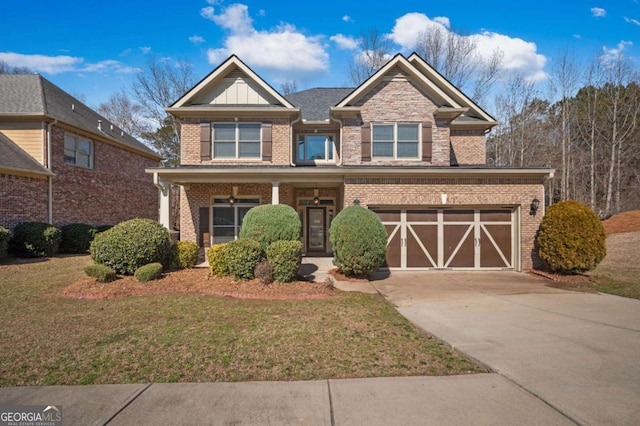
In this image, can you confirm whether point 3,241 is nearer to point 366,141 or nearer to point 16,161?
point 16,161

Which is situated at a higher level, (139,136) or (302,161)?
(139,136)

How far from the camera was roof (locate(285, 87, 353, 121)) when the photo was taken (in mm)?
15250

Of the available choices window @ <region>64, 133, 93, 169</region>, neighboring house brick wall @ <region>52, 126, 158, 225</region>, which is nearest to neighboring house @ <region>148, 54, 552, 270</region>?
neighboring house brick wall @ <region>52, 126, 158, 225</region>

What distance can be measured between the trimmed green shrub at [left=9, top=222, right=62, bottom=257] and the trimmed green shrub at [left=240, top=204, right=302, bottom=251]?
31.7ft

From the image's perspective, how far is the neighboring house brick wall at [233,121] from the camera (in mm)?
13633

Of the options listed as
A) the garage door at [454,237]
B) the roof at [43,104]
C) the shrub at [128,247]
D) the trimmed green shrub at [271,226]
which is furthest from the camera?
the roof at [43,104]

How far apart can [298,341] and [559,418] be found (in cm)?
321

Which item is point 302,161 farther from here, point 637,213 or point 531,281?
point 637,213

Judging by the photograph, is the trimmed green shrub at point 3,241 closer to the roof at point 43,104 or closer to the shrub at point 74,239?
the shrub at point 74,239

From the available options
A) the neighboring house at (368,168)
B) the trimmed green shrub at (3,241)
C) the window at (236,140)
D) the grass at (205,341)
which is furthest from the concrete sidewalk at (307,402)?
the trimmed green shrub at (3,241)

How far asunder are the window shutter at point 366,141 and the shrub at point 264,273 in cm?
654

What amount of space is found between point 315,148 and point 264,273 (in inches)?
312

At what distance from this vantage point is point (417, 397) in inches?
137

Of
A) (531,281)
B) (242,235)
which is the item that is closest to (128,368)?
(242,235)
